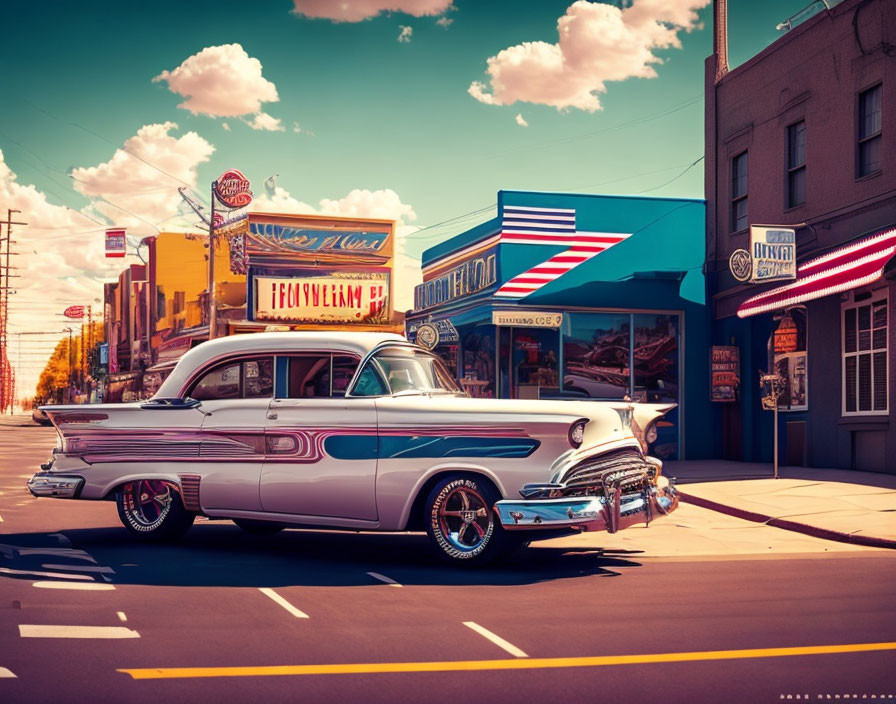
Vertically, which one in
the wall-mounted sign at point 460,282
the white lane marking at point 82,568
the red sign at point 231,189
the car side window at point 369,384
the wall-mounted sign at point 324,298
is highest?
the red sign at point 231,189

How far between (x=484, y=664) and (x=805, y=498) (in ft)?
33.4

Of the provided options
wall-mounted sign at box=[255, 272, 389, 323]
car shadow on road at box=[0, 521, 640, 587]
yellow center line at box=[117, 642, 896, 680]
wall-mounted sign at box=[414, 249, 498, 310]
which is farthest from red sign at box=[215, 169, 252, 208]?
yellow center line at box=[117, 642, 896, 680]

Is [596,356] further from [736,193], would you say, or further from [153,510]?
[153,510]

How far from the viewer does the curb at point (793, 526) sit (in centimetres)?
1170

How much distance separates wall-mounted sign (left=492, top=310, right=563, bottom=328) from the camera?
870 inches

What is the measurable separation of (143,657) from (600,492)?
4.42 metres

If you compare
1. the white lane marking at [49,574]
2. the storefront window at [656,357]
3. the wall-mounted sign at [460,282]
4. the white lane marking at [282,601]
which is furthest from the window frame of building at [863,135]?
the white lane marking at [49,574]

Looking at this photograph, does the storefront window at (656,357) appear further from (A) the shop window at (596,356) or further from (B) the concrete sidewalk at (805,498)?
(B) the concrete sidewalk at (805,498)

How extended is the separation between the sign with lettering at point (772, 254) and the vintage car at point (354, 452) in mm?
9683

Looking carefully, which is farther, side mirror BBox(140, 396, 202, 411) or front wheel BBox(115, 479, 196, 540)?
front wheel BBox(115, 479, 196, 540)

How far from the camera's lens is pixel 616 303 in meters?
22.8

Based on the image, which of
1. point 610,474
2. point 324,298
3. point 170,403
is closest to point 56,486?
point 170,403

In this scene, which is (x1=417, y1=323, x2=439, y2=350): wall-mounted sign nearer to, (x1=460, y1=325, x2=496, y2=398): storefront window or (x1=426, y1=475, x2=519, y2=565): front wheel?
(x1=460, y1=325, x2=496, y2=398): storefront window

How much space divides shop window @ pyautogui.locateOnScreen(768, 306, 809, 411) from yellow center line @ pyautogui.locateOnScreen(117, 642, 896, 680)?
14.1 m
